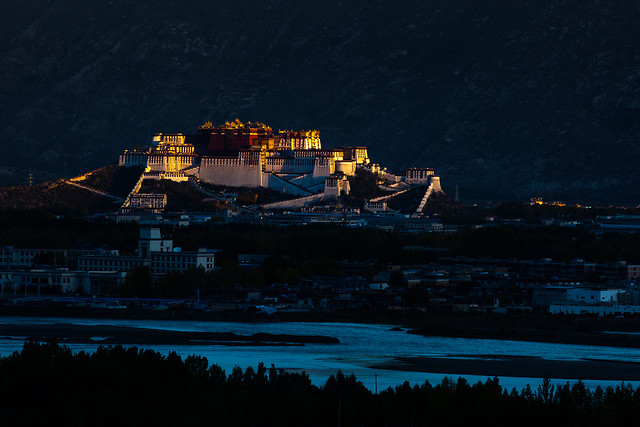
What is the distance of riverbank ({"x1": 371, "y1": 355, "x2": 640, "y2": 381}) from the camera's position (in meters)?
70.1

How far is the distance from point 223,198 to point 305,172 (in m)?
7.08

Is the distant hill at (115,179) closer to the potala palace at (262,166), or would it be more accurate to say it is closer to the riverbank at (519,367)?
the potala palace at (262,166)

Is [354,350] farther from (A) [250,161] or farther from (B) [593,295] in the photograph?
(A) [250,161]

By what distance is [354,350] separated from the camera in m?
77.3

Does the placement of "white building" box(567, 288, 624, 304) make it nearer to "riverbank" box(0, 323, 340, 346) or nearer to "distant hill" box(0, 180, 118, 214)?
"riverbank" box(0, 323, 340, 346)

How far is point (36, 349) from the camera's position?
62.8 meters

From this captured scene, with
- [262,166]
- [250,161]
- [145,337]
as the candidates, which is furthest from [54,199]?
[145,337]

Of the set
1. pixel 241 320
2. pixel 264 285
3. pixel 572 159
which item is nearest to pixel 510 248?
pixel 264 285

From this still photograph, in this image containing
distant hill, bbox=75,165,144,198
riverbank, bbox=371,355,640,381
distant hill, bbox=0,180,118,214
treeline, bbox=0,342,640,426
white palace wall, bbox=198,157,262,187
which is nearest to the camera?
treeline, bbox=0,342,640,426

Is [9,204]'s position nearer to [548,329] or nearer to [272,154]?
[272,154]

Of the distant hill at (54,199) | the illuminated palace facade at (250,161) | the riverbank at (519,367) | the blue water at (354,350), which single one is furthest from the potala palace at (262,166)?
the riverbank at (519,367)

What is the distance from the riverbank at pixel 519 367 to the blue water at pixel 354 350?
761 millimetres

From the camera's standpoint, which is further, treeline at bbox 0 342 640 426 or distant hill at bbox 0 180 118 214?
distant hill at bbox 0 180 118 214

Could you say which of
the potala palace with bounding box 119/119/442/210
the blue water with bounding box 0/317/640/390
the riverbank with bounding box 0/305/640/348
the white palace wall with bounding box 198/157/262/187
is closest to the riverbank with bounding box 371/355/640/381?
the blue water with bounding box 0/317/640/390
